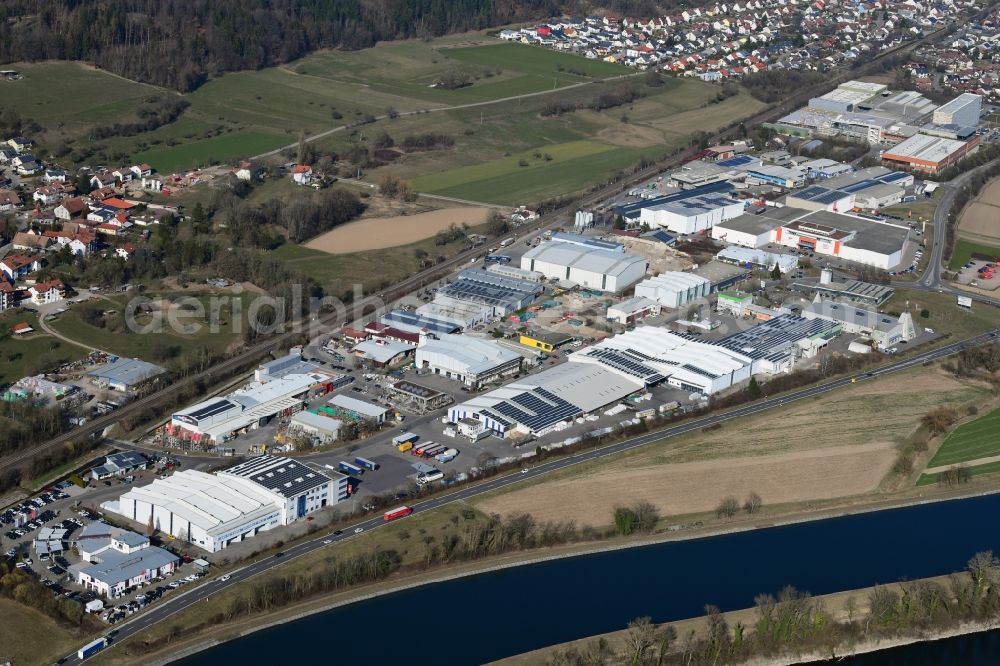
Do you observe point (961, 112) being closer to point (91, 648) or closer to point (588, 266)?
point (588, 266)

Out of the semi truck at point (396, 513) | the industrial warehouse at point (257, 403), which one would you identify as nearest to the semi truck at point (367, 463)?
the semi truck at point (396, 513)

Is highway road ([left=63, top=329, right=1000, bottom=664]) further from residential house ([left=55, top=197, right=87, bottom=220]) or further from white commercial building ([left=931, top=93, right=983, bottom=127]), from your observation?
white commercial building ([left=931, top=93, right=983, bottom=127])

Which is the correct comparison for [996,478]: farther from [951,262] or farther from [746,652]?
[951,262]

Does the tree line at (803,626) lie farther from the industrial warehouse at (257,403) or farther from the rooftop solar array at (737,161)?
the rooftop solar array at (737,161)

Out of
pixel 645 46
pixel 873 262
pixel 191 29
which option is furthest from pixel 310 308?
pixel 645 46

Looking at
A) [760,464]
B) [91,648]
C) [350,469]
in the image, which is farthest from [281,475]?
[760,464]

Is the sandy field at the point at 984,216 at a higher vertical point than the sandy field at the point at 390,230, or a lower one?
higher

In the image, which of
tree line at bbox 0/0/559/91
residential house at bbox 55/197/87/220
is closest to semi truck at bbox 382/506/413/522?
residential house at bbox 55/197/87/220
